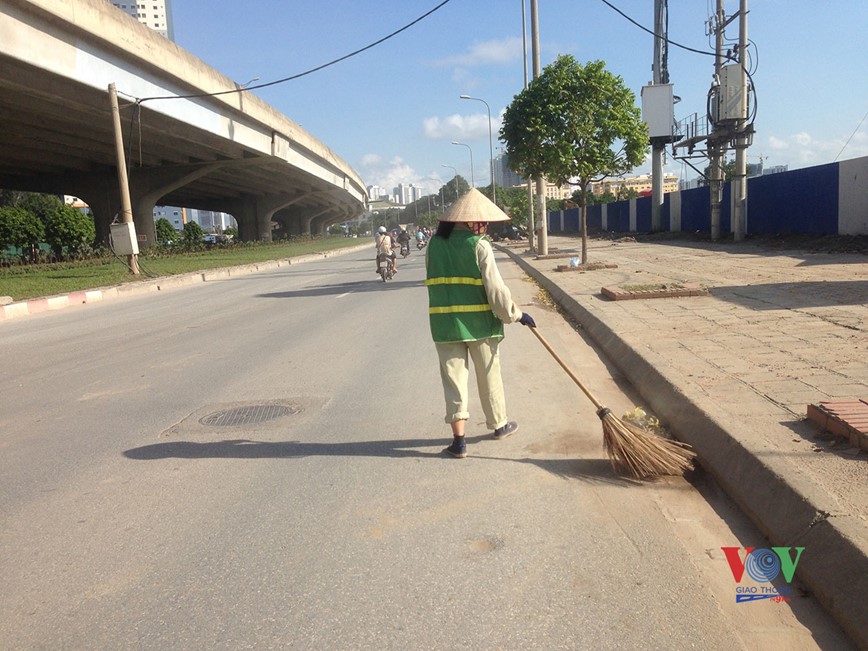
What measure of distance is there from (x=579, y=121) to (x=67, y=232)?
1155 inches

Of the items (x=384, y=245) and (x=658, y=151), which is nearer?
(x=384, y=245)

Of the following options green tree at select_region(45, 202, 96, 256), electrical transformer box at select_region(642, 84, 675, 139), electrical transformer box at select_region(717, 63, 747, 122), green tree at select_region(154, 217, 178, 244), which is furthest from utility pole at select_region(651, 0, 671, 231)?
green tree at select_region(154, 217, 178, 244)

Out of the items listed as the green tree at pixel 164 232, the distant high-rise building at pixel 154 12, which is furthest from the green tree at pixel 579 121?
the distant high-rise building at pixel 154 12

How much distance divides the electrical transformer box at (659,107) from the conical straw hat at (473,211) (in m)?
34.9

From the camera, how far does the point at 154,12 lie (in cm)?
16138

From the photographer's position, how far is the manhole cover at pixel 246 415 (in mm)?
5668

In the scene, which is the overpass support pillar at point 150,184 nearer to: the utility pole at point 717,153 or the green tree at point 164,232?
the green tree at point 164,232

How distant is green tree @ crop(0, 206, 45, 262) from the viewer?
3350cm

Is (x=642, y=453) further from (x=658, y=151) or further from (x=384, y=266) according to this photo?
(x=658, y=151)

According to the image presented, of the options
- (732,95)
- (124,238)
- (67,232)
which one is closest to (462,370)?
(124,238)

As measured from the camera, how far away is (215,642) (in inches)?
105

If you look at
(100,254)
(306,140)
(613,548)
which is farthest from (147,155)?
→ (613,548)

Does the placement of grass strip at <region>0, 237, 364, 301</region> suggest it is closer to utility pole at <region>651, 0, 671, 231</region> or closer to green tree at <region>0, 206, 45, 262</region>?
green tree at <region>0, 206, 45, 262</region>

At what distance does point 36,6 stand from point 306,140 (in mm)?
26021
